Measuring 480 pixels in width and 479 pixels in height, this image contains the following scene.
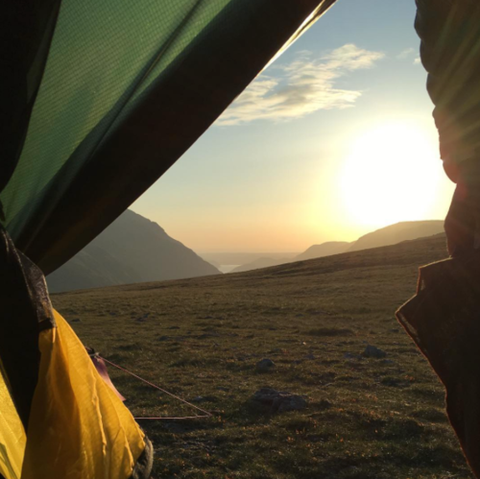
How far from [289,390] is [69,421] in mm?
8995

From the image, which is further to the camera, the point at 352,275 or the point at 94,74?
the point at 352,275

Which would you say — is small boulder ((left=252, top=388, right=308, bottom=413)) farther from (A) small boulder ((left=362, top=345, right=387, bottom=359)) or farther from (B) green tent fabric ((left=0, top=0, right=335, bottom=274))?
(B) green tent fabric ((left=0, top=0, right=335, bottom=274))

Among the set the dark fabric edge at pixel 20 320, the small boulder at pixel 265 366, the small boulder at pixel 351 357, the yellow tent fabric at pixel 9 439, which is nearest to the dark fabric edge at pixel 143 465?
the yellow tent fabric at pixel 9 439

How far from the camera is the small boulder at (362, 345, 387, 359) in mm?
14628

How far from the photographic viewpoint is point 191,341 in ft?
61.9

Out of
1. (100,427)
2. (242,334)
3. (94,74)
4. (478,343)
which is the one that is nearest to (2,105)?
(94,74)

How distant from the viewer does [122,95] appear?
3057mm

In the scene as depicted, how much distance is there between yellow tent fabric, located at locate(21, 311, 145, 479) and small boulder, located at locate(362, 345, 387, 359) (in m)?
12.6

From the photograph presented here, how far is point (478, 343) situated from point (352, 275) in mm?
44395

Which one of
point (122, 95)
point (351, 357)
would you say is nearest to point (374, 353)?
point (351, 357)

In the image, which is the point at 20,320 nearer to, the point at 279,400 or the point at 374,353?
the point at 279,400

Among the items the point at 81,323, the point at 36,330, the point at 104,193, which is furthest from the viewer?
the point at 81,323

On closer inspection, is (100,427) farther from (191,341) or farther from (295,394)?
(191,341)

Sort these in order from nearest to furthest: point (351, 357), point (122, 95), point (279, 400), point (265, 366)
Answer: point (122, 95) → point (279, 400) → point (265, 366) → point (351, 357)
